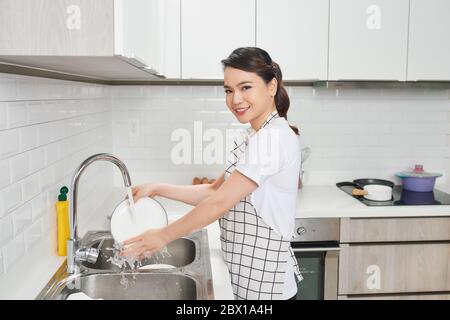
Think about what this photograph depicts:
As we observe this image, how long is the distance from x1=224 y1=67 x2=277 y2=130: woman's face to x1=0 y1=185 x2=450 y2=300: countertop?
0.53m

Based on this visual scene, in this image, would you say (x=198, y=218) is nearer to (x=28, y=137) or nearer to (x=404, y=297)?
(x=28, y=137)

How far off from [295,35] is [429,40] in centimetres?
73

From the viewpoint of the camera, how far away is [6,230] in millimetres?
1299

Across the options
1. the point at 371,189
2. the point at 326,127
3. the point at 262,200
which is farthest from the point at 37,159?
the point at 326,127

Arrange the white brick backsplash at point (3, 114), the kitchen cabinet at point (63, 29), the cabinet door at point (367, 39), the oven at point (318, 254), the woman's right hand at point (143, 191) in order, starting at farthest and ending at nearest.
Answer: the cabinet door at point (367, 39)
the oven at point (318, 254)
the woman's right hand at point (143, 191)
the white brick backsplash at point (3, 114)
the kitchen cabinet at point (63, 29)

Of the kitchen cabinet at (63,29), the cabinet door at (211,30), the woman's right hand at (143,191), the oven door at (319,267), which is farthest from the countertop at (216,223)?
the cabinet door at (211,30)

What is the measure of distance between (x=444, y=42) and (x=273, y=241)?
1.67 metres

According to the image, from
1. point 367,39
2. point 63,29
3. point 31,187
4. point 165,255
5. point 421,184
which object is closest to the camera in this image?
point 63,29

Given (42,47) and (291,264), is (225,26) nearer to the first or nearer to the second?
(291,264)

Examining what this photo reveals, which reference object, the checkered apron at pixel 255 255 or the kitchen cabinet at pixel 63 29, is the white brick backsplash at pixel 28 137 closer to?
the kitchen cabinet at pixel 63 29

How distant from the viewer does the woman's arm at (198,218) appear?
1459 mm

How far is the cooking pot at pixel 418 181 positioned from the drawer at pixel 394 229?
0.34m
